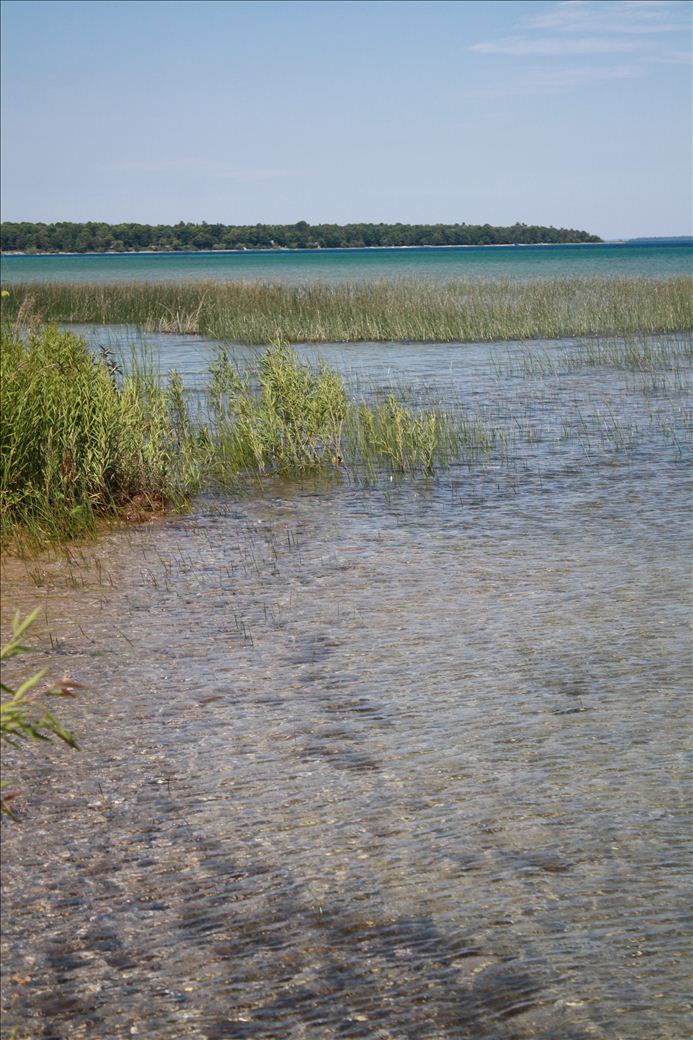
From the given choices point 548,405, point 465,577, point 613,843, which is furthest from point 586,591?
point 548,405

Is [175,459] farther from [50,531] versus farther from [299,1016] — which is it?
[299,1016]

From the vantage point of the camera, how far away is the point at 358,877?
3.56 metres

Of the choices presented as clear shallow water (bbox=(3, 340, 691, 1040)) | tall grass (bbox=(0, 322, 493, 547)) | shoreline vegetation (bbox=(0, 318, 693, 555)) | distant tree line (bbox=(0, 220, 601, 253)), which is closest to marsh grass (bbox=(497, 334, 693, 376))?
shoreline vegetation (bbox=(0, 318, 693, 555))

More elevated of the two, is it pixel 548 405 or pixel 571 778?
pixel 548 405

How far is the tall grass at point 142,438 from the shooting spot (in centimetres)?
802

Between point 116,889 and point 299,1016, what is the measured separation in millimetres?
902

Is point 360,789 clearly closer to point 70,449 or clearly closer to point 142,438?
point 70,449

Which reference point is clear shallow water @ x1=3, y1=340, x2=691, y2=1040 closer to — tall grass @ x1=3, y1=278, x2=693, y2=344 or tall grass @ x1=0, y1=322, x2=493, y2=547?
tall grass @ x1=0, y1=322, x2=493, y2=547

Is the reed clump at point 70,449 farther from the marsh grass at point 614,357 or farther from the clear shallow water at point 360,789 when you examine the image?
the marsh grass at point 614,357

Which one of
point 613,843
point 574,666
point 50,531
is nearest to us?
point 613,843

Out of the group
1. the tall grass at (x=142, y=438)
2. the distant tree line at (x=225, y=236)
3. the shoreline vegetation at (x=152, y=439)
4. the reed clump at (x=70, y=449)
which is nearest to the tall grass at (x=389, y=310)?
the shoreline vegetation at (x=152, y=439)

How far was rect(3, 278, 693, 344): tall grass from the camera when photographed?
2162 cm

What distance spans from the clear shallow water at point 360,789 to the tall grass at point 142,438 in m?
0.77

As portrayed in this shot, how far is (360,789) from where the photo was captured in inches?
165
